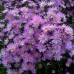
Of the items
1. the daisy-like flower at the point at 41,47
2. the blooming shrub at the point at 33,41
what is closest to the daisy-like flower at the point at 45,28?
the blooming shrub at the point at 33,41

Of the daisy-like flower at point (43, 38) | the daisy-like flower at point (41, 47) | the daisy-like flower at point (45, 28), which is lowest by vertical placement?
the daisy-like flower at point (41, 47)

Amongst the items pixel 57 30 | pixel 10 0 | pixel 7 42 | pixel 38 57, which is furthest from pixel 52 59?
pixel 10 0

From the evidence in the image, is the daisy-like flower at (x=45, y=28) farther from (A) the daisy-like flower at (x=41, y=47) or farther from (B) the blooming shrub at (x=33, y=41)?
(A) the daisy-like flower at (x=41, y=47)

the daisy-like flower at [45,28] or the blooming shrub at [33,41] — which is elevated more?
the daisy-like flower at [45,28]

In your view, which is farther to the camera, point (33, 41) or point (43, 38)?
point (33, 41)

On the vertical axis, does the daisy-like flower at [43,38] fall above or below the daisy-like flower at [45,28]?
below

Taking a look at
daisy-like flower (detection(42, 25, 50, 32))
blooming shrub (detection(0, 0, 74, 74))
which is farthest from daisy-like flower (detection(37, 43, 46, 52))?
daisy-like flower (detection(42, 25, 50, 32))

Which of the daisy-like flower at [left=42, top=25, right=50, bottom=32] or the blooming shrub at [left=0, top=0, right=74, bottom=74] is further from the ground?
the daisy-like flower at [left=42, top=25, right=50, bottom=32]

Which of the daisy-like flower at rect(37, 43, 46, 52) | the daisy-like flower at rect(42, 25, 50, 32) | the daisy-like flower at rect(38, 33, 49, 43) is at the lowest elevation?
the daisy-like flower at rect(37, 43, 46, 52)

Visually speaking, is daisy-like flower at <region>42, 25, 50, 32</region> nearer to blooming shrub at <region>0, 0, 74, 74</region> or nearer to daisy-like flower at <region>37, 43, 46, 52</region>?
blooming shrub at <region>0, 0, 74, 74</region>
